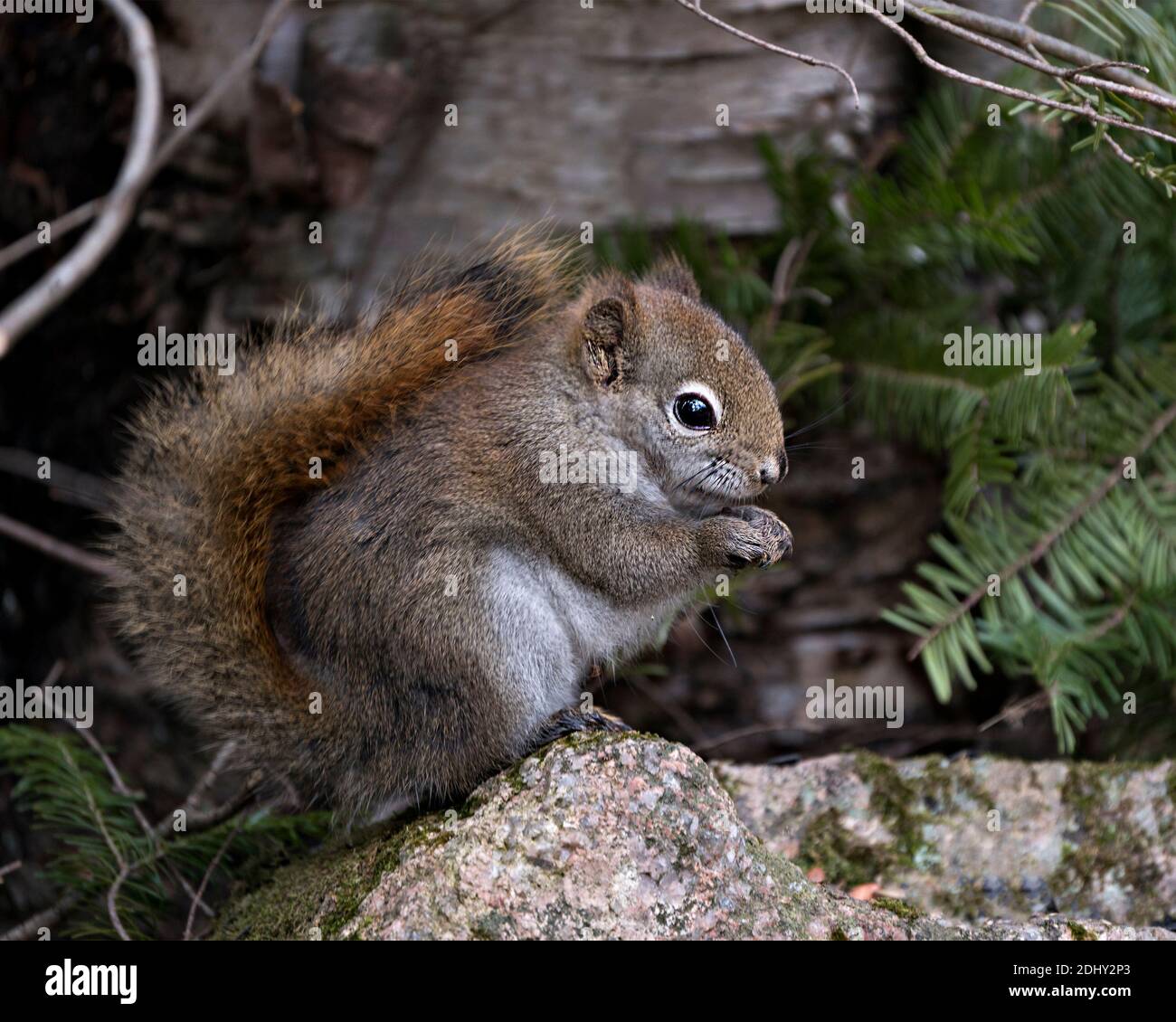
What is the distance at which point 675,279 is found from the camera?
189cm

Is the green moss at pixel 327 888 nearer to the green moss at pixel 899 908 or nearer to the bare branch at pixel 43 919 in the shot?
the bare branch at pixel 43 919

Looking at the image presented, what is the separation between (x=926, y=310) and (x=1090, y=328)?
551 millimetres

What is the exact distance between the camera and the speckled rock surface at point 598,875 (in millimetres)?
1216

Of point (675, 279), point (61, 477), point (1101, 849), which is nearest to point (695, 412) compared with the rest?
point (675, 279)

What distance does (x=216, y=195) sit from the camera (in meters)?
2.41

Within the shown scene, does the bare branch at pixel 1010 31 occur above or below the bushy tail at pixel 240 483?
above

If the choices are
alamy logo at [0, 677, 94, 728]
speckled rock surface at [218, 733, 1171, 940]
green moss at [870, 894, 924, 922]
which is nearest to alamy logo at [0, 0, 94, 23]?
alamy logo at [0, 677, 94, 728]

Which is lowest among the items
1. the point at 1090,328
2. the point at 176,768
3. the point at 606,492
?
the point at 176,768

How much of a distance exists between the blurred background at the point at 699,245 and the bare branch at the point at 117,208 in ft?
0.88

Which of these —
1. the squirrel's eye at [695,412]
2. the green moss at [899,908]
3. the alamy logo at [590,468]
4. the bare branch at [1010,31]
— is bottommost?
the green moss at [899,908]

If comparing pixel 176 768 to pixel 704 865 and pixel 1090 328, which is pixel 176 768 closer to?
pixel 704 865

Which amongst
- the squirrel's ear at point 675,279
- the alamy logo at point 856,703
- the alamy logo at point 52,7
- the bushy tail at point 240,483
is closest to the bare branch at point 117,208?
the bushy tail at point 240,483

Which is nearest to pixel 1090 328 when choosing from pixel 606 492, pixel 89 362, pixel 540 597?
pixel 606 492

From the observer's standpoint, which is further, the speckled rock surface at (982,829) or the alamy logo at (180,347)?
the alamy logo at (180,347)
